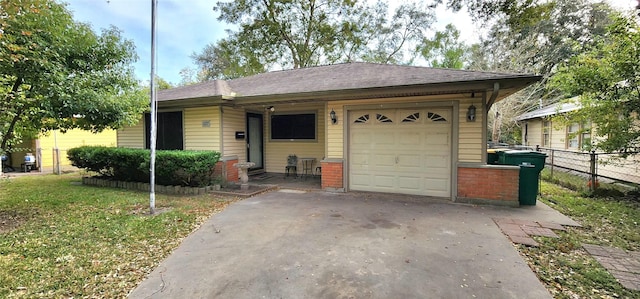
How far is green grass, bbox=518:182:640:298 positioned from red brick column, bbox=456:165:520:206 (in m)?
0.95

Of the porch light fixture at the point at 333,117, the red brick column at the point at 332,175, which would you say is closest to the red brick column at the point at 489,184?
the red brick column at the point at 332,175

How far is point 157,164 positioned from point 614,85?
10.2 meters

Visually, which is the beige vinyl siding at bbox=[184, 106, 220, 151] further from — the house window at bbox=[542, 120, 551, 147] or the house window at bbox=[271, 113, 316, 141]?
the house window at bbox=[542, 120, 551, 147]

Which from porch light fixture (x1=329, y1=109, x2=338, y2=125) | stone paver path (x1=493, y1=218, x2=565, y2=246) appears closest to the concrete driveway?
stone paver path (x1=493, y1=218, x2=565, y2=246)

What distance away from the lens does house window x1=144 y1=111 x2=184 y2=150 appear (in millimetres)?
8445

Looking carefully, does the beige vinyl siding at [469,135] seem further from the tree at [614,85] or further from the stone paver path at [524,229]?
the tree at [614,85]

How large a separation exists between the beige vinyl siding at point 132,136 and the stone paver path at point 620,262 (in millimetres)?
10915

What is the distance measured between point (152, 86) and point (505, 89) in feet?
21.2

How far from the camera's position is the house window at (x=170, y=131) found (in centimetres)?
845

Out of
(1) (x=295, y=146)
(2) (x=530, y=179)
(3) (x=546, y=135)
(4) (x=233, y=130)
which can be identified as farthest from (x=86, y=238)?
(3) (x=546, y=135)

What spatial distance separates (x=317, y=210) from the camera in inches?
210

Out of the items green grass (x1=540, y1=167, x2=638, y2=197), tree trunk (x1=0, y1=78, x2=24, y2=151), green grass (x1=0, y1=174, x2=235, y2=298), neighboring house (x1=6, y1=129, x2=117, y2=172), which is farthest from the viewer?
neighboring house (x1=6, y1=129, x2=117, y2=172)

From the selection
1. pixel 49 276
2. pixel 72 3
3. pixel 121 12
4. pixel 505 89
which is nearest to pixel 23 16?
pixel 72 3

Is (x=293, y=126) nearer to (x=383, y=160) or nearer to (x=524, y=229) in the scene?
(x=383, y=160)
